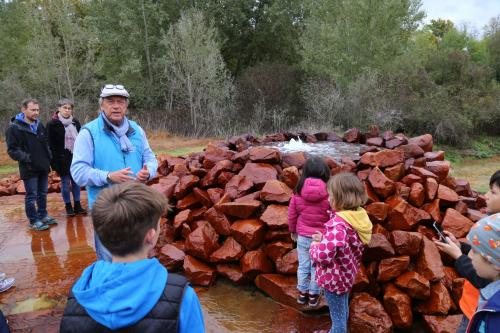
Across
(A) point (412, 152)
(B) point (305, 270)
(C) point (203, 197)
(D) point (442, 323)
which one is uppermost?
(A) point (412, 152)

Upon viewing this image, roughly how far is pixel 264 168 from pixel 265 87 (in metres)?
14.8

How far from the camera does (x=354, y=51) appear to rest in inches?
712

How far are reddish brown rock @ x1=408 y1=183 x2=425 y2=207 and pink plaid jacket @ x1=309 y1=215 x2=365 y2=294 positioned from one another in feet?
5.50

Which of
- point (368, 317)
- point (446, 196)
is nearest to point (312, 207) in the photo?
point (368, 317)

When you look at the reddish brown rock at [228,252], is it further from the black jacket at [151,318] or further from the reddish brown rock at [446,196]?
the black jacket at [151,318]

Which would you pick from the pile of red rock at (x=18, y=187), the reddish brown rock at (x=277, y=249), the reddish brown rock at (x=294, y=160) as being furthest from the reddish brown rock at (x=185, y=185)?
the pile of red rock at (x=18, y=187)

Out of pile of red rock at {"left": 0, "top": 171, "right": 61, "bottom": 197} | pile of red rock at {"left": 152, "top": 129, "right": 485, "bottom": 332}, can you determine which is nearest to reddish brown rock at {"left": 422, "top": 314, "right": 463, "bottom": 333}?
Result: pile of red rock at {"left": 152, "top": 129, "right": 485, "bottom": 332}

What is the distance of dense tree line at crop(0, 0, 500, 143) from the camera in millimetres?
17188

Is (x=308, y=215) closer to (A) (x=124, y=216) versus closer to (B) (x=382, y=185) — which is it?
(B) (x=382, y=185)

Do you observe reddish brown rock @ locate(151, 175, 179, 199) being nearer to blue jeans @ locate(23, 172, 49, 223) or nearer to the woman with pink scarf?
the woman with pink scarf

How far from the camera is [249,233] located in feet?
12.7

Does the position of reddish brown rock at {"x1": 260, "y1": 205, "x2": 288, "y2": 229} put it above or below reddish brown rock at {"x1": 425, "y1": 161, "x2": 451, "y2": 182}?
below

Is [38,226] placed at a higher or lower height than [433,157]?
lower

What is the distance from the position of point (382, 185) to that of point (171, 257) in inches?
94.9
